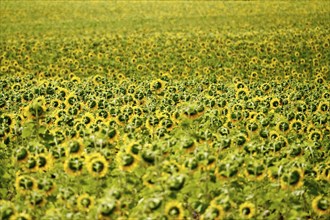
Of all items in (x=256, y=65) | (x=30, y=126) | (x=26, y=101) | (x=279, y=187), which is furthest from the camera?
(x=256, y=65)

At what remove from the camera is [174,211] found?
3871 mm

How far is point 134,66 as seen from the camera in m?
16.4

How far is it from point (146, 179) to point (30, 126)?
2103mm

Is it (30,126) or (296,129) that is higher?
(30,126)

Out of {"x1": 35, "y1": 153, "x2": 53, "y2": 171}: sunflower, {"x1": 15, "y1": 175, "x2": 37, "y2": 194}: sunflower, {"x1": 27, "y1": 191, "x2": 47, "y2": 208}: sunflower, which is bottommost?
{"x1": 27, "y1": 191, "x2": 47, "y2": 208}: sunflower

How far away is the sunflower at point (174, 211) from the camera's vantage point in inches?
152

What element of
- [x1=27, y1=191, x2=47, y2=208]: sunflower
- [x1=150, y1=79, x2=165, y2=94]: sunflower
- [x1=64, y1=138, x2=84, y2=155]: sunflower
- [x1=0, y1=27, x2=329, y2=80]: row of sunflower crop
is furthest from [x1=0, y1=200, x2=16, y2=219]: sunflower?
[x1=0, y1=27, x2=329, y2=80]: row of sunflower crop

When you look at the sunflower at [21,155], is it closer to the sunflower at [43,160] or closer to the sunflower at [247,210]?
the sunflower at [43,160]

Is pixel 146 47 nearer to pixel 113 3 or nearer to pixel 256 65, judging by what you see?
pixel 256 65

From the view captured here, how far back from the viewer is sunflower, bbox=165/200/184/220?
3867 mm

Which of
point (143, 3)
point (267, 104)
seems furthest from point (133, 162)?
point (143, 3)

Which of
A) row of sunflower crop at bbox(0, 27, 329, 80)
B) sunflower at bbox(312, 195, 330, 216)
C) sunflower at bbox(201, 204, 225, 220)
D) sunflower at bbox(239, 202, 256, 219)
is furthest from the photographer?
row of sunflower crop at bbox(0, 27, 329, 80)

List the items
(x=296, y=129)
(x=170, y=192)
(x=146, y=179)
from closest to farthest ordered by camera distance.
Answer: (x=170, y=192)
(x=146, y=179)
(x=296, y=129)

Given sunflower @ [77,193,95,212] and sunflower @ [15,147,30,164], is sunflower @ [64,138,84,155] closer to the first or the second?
sunflower @ [15,147,30,164]
